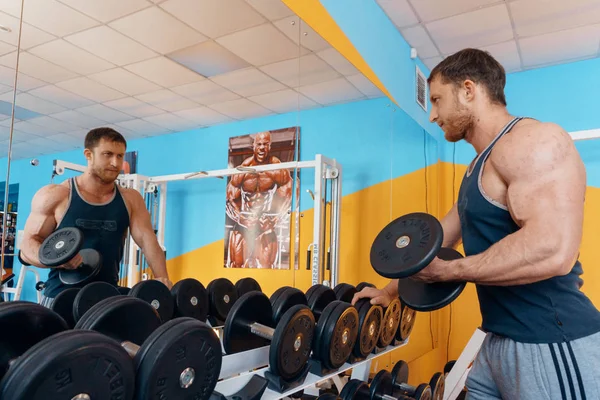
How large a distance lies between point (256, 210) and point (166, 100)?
617 mm

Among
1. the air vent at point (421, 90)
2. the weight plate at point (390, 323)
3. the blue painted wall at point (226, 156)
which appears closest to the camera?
the blue painted wall at point (226, 156)

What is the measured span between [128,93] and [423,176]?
8.87ft

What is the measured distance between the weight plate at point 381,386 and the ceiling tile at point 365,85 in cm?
166

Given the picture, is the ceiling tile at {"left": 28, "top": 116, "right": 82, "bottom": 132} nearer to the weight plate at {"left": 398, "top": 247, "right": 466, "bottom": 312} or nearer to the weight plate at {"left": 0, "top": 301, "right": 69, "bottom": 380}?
the weight plate at {"left": 0, "top": 301, "right": 69, "bottom": 380}

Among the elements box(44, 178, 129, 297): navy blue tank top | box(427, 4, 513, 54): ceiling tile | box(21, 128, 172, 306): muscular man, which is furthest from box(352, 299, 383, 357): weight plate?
box(427, 4, 513, 54): ceiling tile

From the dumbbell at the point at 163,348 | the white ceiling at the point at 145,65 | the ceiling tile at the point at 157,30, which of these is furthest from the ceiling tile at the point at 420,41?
the dumbbell at the point at 163,348

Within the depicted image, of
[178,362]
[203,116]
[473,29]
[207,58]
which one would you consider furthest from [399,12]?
[178,362]

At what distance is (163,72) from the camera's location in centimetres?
145

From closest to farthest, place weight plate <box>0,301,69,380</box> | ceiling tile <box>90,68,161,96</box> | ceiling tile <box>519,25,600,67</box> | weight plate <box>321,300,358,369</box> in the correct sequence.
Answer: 1. weight plate <box>0,301,69,380</box>
2. ceiling tile <box>90,68,161,96</box>
3. weight plate <box>321,300,358,369</box>
4. ceiling tile <box>519,25,600,67</box>

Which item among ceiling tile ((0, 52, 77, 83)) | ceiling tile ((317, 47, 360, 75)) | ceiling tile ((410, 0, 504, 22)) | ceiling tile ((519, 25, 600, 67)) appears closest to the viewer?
ceiling tile ((0, 52, 77, 83))

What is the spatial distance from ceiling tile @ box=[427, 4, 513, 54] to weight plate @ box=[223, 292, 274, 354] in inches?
87.9

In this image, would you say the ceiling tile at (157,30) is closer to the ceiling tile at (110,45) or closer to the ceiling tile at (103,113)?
the ceiling tile at (110,45)

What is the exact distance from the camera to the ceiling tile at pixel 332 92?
7.70 feet

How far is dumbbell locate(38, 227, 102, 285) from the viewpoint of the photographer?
42.9 inches
